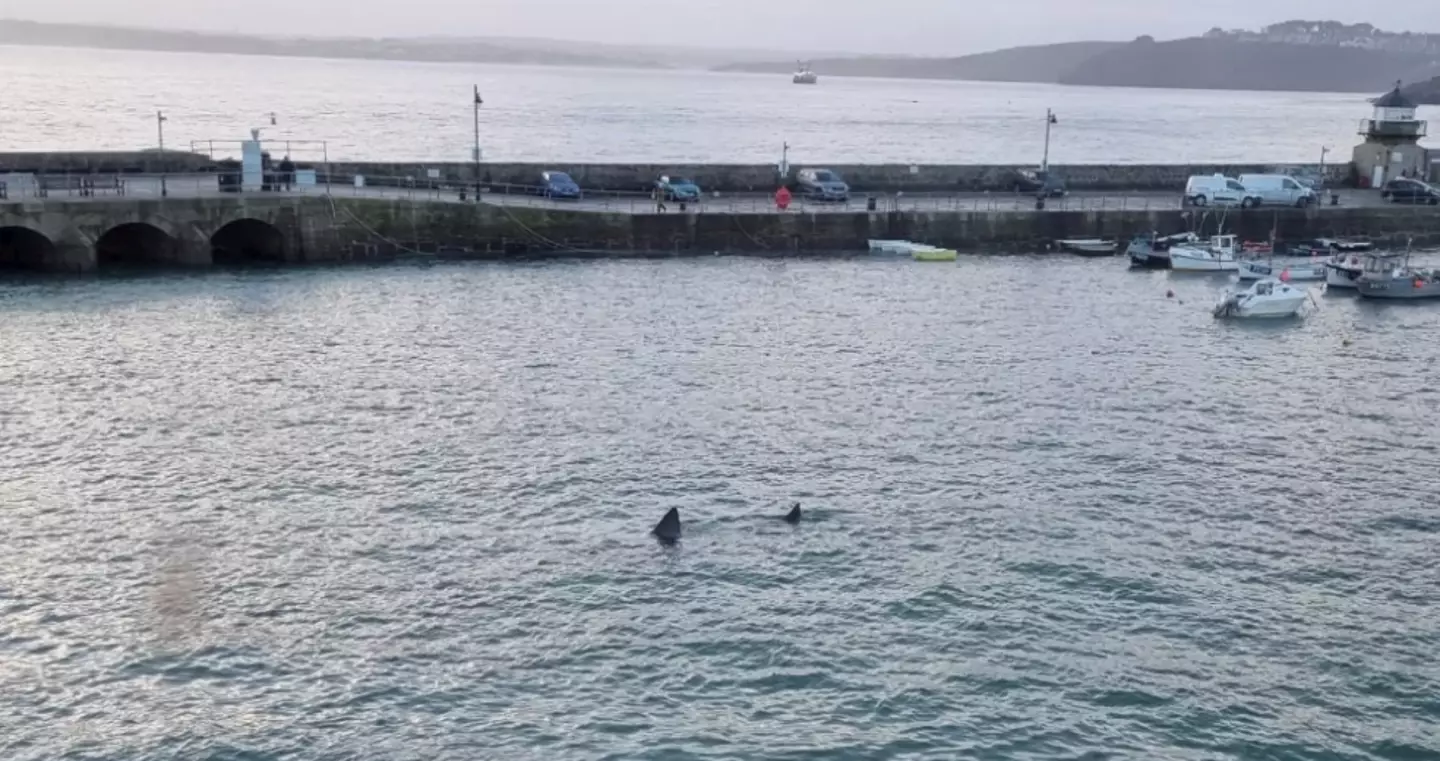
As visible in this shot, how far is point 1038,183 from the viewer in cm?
6875

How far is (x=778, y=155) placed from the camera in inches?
4697

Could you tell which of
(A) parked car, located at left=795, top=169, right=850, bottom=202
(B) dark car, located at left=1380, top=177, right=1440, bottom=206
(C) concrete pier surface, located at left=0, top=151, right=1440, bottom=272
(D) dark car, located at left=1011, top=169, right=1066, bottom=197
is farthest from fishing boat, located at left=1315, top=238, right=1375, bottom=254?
(A) parked car, located at left=795, top=169, right=850, bottom=202

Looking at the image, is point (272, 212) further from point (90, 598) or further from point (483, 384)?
point (90, 598)

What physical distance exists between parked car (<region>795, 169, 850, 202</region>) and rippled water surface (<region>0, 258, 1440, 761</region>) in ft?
65.7

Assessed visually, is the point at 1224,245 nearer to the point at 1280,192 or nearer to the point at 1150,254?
the point at 1150,254

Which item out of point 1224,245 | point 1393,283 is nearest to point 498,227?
point 1224,245

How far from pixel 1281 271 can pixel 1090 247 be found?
8214 mm

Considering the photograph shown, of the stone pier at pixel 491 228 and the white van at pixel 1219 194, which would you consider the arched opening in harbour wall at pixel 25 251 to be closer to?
the stone pier at pixel 491 228

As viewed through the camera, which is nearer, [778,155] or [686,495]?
[686,495]

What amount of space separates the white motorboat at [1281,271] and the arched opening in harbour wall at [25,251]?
144 ft

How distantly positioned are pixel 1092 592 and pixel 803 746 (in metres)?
7.44

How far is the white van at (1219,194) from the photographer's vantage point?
63469 millimetres

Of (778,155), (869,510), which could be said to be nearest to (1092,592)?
(869,510)

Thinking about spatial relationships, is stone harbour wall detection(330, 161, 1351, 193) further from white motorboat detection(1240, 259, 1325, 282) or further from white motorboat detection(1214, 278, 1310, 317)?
white motorboat detection(1214, 278, 1310, 317)
